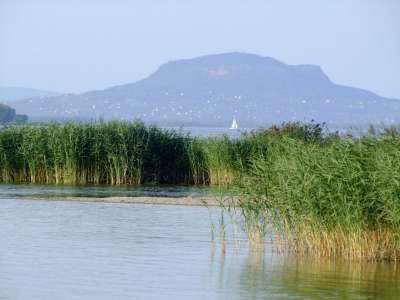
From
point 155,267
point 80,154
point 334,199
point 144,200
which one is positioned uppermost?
point 80,154

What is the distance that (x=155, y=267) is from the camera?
18891mm

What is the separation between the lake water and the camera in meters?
16.7

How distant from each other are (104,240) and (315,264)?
533 cm

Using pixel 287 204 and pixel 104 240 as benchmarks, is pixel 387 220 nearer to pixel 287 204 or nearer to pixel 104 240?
pixel 287 204

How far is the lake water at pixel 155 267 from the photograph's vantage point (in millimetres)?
16656

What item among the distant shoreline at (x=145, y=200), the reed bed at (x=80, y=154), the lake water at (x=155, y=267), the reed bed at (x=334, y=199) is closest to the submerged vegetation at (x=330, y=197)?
the reed bed at (x=334, y=199)

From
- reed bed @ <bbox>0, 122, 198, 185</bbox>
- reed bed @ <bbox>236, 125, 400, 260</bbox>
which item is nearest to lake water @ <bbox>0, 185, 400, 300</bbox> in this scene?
reed bed @ <bbox>236, 125, 400, 260</bbox>

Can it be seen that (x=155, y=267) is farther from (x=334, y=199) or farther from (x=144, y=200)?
(x=144, y=200)

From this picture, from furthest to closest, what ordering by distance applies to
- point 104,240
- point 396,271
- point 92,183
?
point 92,183, point 104,240, point 396,271

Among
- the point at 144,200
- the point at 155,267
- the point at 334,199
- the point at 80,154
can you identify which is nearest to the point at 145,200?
the point at 144,200

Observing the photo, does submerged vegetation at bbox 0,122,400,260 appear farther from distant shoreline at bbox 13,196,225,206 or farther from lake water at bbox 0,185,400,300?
distant shoreline at bbox 13,196,225,206

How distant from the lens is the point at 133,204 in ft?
103

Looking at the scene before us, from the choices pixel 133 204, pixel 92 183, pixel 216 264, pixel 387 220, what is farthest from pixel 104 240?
pixel 92 183

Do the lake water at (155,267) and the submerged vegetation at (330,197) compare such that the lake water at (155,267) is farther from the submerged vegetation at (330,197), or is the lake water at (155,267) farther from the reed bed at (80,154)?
the reed bed at (80,154)
